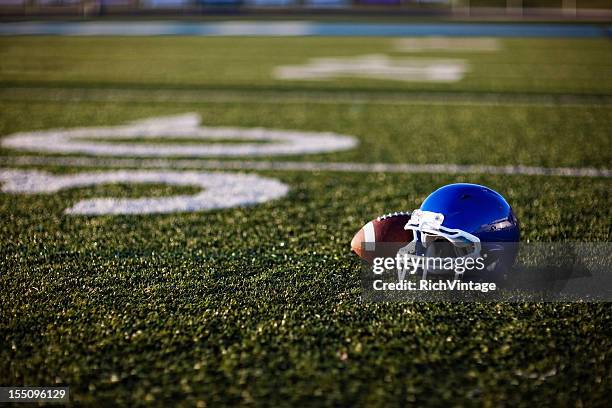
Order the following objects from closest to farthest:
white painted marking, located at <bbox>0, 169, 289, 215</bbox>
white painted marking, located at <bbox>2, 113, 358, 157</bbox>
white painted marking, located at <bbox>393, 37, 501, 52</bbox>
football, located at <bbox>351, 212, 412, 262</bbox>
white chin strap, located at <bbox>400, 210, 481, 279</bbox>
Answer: white chin strap, located at <bbox>400, 210, 481, 279</bbox>
football, located at <bbox>351, 212, 412, 262</bbox>
white painted marking, located at <bbox>0, 169, 289, 215</bbox>
white painted marking, located at <bbox>2, 113, 358, 157</bbox>
white painted marking, located at <bbox>393, 37, 501, 52</bbox>

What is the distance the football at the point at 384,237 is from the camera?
2.09m

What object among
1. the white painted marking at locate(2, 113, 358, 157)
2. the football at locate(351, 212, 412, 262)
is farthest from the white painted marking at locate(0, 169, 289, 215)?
the football at locate(351, 212, 412, 262)

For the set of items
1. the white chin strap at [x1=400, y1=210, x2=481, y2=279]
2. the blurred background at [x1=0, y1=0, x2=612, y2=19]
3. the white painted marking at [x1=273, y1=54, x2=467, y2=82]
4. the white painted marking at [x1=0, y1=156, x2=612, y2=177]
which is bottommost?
the white painted marking at [x1=0, y1=156, x2=612, y2=177]

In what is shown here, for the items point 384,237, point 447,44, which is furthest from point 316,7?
point 384,237

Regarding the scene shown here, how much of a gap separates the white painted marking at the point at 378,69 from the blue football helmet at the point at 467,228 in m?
6.34

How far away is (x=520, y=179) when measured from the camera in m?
3.45

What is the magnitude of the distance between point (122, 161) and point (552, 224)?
251 cm

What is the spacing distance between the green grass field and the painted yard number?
12cm

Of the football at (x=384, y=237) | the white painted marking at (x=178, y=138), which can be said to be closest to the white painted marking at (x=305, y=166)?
the white painted marking at (x=178, y=138)

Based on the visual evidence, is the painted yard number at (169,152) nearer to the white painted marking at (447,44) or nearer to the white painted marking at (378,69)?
the white painted marking at (378,69)

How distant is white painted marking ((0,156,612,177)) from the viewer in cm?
362

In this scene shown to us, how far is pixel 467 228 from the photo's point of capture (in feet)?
6.26

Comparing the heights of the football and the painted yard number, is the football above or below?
above

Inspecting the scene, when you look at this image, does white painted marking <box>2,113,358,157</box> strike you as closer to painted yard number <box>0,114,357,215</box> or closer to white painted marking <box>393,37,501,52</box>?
painted yard number <box>0,114,357,215</box>
